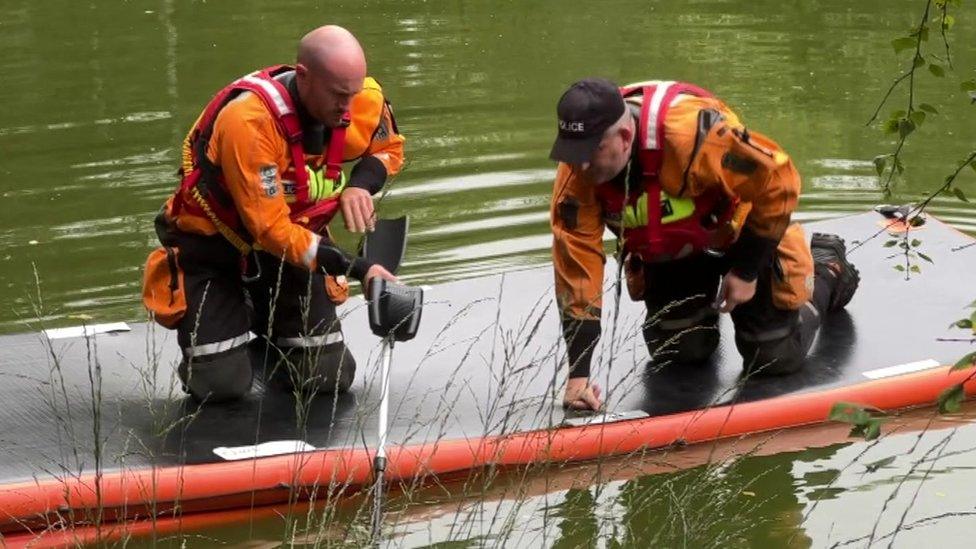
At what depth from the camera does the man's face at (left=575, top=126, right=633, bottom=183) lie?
509 centimetres

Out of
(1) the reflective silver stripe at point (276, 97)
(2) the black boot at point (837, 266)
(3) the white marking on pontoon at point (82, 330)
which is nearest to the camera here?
(1) the reflective silver stripe at point (276, 97)

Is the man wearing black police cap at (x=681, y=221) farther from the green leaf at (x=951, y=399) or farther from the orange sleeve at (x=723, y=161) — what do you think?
the green leaf at (x=951, y=399)

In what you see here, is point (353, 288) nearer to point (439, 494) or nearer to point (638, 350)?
point (638, 350)

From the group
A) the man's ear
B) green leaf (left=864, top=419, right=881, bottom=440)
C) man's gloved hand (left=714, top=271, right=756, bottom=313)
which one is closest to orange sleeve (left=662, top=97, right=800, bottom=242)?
the man's ear

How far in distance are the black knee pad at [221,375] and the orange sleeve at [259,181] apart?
442 millimetres

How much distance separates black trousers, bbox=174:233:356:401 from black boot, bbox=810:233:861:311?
191 centimetres

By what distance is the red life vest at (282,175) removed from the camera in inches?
211

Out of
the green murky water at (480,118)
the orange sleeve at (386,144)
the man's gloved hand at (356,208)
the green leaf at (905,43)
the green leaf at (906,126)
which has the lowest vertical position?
the green murky water at (480,118)

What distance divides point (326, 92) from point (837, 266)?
2192mm

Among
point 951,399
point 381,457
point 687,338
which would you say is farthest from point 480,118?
point 951,399

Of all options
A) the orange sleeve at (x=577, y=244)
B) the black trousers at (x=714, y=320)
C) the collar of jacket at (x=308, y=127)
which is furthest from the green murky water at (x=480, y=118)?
the collar of jacket at (x=308, y=127)

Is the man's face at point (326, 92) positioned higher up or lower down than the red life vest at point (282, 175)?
higher up

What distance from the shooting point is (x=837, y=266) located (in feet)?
20.5

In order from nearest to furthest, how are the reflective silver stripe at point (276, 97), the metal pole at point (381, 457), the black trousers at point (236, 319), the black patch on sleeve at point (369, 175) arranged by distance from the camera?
the metal pole at point (381, 457)
the reflective silver stripe at point (276, 97)
the black trousers at point (236, 319)
the black patch on sleeve at point (369, 175)
